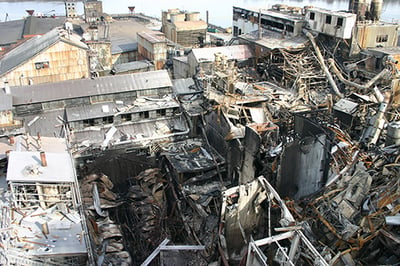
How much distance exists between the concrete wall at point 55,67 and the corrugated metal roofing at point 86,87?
731cm

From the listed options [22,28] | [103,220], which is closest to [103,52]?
[22,28]

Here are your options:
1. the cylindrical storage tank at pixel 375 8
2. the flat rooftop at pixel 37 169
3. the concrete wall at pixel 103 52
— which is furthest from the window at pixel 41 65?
the cylindrical storage tank at pixel 375 8

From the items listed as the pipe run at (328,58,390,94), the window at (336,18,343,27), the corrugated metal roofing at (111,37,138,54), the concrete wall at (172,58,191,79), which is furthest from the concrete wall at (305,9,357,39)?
the corrugated metal roofing at (111,37,138,54)

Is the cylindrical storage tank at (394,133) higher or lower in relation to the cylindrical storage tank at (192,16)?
lower

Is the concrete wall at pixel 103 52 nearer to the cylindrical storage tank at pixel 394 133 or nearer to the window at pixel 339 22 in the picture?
the window at pixel 339 22

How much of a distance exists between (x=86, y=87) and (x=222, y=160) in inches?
410

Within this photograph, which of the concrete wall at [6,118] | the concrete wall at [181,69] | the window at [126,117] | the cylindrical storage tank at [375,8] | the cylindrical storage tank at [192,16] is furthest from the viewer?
the cylindrical storage tank at [192,16]

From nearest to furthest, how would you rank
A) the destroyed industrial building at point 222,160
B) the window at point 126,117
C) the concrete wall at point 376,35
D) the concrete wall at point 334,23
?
1. the destroyed industrial building at point 222,160
2. the window at point 126,117
3. the concrete wall at point 334,23
4. the concrete wall at point 376,35

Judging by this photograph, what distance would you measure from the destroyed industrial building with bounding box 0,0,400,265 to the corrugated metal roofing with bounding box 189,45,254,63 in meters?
0.16

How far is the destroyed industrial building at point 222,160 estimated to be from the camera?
1217 centimetres

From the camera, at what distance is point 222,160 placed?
21734mm

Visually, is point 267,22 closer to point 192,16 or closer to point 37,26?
point 192,16

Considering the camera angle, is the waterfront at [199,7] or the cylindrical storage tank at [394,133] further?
the waterfront at [199,7]

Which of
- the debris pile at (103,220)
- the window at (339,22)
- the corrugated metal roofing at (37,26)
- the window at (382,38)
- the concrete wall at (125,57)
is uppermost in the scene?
the window at (339,22)
